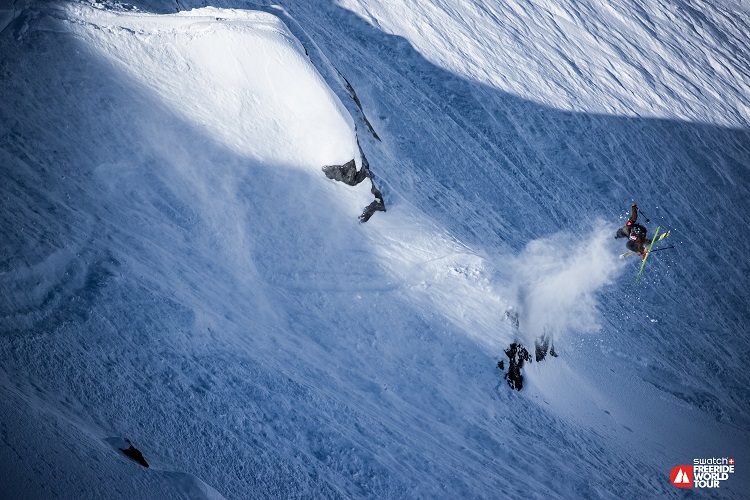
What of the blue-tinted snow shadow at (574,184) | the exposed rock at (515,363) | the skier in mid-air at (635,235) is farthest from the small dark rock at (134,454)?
the skier in mid-air at (635,235)

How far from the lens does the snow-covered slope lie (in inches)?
246

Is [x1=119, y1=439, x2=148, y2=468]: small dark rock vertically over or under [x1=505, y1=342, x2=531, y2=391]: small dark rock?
under

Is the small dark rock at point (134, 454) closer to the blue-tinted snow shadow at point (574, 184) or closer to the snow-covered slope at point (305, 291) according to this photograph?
the snow-covered slope at point (305, 291)

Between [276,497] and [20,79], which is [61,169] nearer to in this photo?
[20,79]

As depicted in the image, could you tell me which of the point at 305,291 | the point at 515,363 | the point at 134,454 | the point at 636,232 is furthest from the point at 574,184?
the point at 134,454

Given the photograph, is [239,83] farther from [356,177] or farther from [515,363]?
[515,363]

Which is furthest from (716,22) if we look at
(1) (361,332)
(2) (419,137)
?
(1) (361,332)

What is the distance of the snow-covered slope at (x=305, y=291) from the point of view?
246 inches

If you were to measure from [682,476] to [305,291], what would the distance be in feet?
30.3

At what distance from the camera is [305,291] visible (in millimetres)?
8797

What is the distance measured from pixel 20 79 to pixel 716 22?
109 feet

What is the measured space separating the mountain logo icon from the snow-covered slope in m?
0.42

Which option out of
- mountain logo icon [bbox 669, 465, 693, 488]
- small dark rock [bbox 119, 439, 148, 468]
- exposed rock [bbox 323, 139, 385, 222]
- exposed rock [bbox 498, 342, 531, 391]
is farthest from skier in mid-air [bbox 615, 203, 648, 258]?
small dark rock [bbox 119, 439, 148, 468]

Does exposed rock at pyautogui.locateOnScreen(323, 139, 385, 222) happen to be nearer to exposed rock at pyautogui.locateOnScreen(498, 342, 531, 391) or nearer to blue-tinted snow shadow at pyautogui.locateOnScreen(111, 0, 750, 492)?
blue-tinted snow shadow at pyautogui.locateOnScreen(111, 0, 750, 492)
